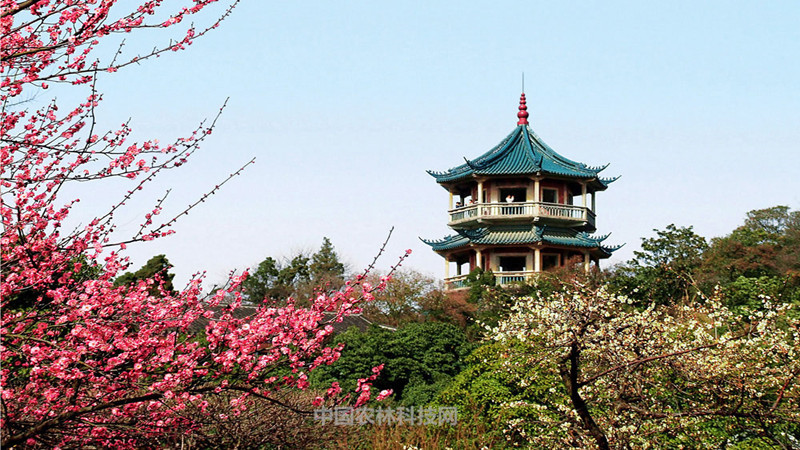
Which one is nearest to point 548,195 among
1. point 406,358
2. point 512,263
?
point 512,263

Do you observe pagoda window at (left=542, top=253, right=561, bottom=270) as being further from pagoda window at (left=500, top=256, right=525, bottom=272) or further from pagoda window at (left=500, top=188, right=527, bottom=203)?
pagoda window at (left=500, top=188, right=527, bottom=203)

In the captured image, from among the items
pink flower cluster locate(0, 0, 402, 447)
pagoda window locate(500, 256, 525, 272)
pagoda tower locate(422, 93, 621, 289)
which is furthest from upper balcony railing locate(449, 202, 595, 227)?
pink flower cluster locate(0, 0, 402, 447)

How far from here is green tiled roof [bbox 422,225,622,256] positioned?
33.8 metres

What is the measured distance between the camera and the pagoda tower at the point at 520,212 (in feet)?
112

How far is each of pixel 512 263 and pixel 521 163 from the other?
14.5 feet

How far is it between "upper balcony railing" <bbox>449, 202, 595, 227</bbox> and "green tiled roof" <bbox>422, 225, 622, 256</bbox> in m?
0.61

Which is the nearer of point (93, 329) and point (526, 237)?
point (93, 329)

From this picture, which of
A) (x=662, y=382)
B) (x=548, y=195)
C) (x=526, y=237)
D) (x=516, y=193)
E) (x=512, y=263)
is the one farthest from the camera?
(x=548, y=195)

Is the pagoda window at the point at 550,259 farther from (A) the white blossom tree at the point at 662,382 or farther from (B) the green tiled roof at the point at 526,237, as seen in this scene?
(A) the white blossom tree at the point at 662,382

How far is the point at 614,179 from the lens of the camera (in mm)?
37094

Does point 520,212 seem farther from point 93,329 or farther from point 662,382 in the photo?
point 93,329

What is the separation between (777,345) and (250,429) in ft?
19.6

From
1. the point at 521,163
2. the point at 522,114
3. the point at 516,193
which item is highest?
the point at 522,114

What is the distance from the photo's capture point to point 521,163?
35.0 metres
